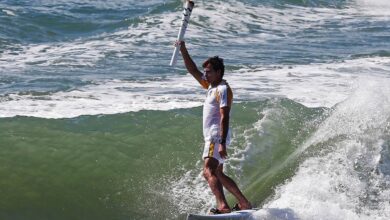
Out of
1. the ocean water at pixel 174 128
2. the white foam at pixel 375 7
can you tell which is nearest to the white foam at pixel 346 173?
the ocean water at pixel 174 128

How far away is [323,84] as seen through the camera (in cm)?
1442

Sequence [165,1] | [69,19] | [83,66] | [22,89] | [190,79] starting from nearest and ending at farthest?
[22,89] → [190,79] → [83,66] → [69,19] → [165,1]

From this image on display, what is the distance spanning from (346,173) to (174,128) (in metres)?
3.16

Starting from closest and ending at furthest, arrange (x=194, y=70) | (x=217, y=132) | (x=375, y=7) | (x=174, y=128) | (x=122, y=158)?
(x=217, y=132), (x=194, y=70), (x=122, y=158), (x=174, y=128), (x=375, y=7)

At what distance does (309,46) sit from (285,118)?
375 inches

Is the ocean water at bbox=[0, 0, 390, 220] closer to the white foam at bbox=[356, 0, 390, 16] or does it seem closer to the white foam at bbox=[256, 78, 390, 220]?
the white foam at bbox=[256, 78, 390, 220]

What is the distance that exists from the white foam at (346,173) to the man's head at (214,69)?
1.42 metres

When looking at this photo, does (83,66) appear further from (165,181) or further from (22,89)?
(165,181)

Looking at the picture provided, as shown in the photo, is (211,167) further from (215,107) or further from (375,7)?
(375,7)

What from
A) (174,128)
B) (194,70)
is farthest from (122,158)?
(194,70)

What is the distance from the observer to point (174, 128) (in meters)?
10.4

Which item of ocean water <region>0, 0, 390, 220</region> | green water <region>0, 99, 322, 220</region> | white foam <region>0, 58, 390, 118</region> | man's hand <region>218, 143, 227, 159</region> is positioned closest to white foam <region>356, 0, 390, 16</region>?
ocean water <region>0, 0, 390, 220</region>

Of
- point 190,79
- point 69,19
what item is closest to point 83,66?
point 190,79

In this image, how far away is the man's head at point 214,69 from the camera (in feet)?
22.1
